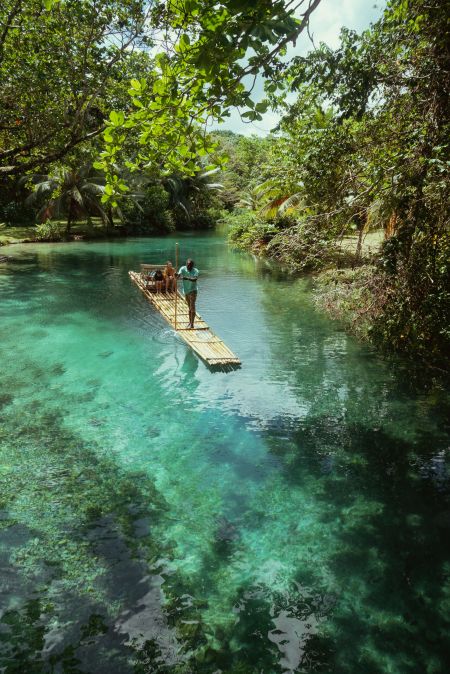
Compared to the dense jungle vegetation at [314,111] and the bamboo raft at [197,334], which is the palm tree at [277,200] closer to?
the bamboo raft at [197,334]

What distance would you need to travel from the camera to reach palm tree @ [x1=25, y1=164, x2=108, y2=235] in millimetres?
31469

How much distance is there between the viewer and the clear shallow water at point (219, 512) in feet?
13.3

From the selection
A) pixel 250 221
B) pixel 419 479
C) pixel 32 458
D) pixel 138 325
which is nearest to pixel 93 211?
pixel 250 221

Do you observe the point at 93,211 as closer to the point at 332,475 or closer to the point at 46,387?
the point at 46,387

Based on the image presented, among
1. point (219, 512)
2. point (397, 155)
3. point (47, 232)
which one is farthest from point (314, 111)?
point (47, 232)

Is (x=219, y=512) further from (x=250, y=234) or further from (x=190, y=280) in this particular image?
(x=250, y=234)

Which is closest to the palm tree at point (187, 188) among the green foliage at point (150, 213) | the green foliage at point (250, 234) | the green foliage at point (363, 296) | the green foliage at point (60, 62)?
the green foliage at point (150, 213)

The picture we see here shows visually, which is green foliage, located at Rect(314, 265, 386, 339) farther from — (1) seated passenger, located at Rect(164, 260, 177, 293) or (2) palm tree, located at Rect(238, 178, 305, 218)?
(2) palm tree, located at Rect(238, 178, 305, 218)

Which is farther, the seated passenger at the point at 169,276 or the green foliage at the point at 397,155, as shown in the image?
the seated passenger at the point at 169,276

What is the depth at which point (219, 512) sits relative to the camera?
579 cm

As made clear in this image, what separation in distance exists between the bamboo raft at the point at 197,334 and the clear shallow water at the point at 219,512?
37cm

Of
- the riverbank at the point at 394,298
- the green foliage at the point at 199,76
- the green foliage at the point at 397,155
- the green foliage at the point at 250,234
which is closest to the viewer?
the green foliage at the point at 199,76

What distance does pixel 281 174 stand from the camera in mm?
14070

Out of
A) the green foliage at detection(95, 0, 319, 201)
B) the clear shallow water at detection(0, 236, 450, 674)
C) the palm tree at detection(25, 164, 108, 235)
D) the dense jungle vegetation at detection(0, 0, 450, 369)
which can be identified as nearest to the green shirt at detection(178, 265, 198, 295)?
the clear shallow water at detection(0, 236, 450, 674)
